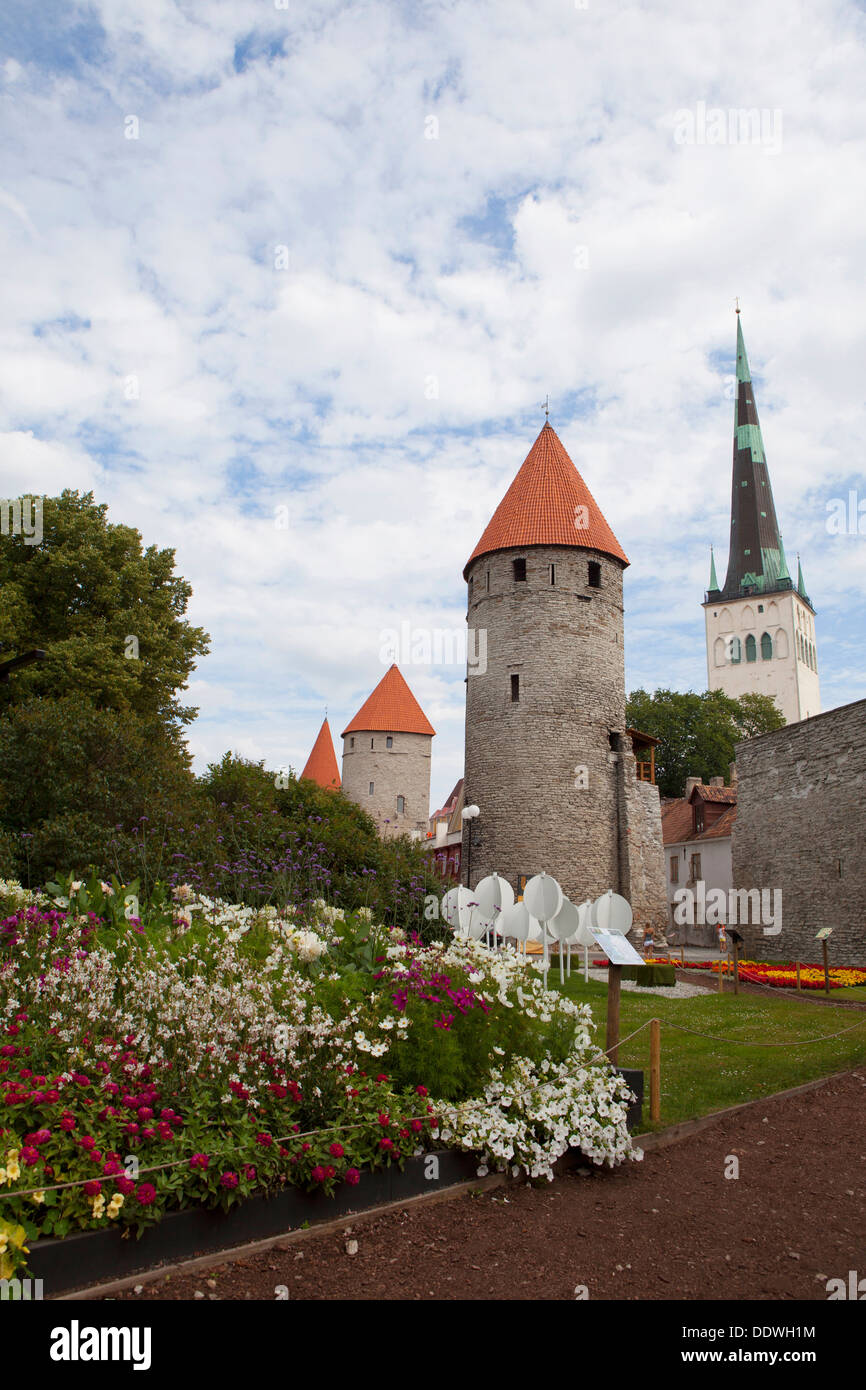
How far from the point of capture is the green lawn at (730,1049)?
6.98 m

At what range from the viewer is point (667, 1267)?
13.1 feet

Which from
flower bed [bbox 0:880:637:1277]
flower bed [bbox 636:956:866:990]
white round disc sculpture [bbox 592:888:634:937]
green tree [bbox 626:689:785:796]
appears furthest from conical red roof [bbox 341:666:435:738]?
flower bed [bbox 0:880:637:1277]

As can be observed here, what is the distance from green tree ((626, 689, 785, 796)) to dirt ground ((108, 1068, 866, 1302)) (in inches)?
1791

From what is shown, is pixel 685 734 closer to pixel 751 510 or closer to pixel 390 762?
pixel 390 762

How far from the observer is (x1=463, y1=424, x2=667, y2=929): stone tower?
27.8 meters

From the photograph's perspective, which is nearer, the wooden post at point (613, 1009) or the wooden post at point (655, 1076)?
the wooden post at point (655, 1076)

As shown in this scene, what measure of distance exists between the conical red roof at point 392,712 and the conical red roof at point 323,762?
290 centimetres

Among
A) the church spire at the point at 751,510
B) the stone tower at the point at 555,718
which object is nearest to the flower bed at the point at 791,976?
the stone tower at the point at 555,718

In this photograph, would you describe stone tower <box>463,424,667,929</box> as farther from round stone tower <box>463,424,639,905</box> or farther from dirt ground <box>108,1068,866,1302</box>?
dirt ground <box>108,1068,866,1302</box>

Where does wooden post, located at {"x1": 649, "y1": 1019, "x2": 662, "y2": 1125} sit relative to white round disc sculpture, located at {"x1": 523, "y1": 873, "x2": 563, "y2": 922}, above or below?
below

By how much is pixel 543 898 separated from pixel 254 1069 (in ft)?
20.5

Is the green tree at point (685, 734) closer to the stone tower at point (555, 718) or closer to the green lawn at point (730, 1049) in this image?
the stone tower at point (555, 718)
